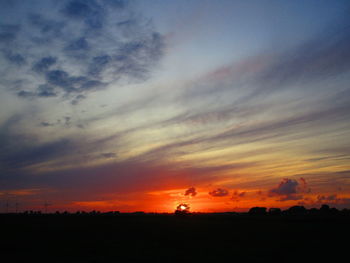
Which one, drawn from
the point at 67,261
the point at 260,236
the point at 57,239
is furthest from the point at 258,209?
the point at 67,261

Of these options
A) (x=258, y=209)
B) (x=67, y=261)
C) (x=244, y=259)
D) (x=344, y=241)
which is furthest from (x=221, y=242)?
(x=258, y=209)

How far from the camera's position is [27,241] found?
51.8 m

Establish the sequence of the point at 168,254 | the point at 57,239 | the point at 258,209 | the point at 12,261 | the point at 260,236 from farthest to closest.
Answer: the point at 258,209 → the point at 260,236 → the point at 57,239 → the point at 168,254 → the point at 12,261

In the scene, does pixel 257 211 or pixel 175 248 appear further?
pixel 257 211

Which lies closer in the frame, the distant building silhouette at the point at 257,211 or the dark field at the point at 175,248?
the dark field at the point at 175,248

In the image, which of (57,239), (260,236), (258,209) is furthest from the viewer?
(258,209)

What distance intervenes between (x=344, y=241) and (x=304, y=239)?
581 cm

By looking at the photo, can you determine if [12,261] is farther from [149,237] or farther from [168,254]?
[149,237]

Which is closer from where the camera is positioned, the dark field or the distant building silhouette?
the dark field

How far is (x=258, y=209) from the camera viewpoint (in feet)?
593

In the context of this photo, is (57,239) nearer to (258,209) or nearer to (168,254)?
(168,254)

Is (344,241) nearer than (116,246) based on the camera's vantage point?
No

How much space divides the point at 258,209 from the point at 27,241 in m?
147

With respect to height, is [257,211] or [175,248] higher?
[257,211]
